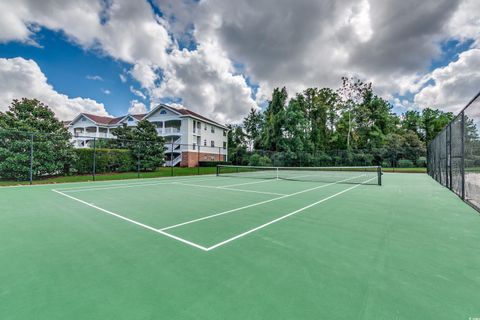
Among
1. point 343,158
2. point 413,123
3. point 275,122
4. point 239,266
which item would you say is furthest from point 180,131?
point 413,123

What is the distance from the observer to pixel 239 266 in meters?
2.24

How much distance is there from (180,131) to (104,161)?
1527 cm

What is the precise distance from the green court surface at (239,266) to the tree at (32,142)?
933 cm

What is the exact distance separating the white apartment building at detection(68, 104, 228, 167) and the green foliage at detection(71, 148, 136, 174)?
352 inches

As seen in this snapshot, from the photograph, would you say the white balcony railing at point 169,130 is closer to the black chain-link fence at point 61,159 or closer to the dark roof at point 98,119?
the black chain-link fence at point 61,159

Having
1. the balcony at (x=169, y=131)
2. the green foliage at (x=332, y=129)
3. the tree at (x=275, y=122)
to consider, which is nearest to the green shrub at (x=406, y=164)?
the green foliage at (x=332, y=129)

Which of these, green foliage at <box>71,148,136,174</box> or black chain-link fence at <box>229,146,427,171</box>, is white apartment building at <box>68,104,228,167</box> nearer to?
black chain-link fence at <box>229,146,427,171</box>

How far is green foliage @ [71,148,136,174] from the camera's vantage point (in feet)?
46.6

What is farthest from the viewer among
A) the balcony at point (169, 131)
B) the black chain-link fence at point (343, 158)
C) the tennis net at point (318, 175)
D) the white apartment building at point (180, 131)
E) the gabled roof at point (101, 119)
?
the gabled roof at point (101, 119)

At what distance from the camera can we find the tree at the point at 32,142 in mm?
10516

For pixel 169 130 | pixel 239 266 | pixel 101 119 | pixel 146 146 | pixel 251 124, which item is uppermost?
pixel 251 124

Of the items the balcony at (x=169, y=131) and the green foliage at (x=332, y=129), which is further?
the balcony at (x=169, y=131)

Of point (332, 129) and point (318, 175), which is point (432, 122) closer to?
point (332, 129)

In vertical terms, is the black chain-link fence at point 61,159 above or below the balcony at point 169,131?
below
